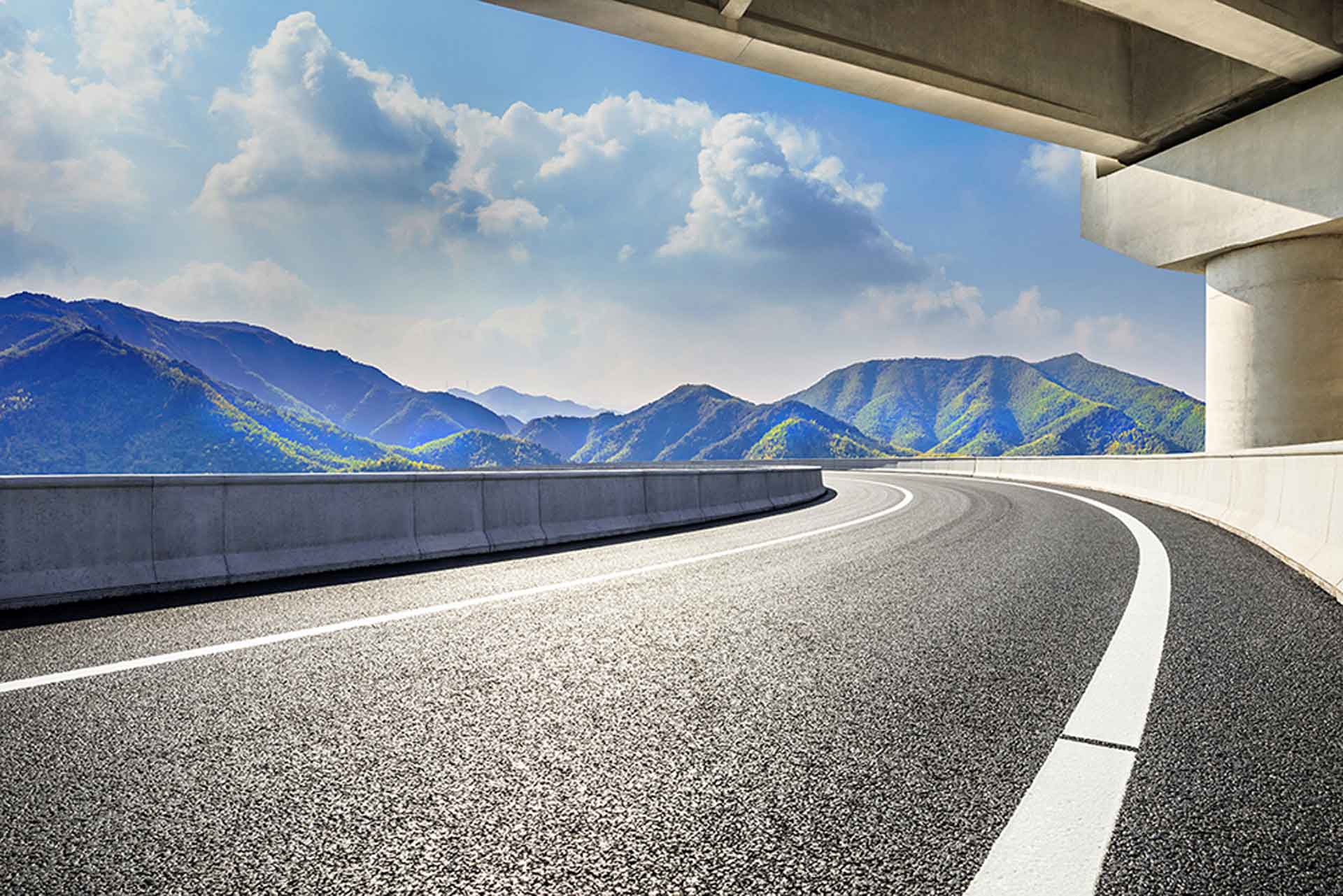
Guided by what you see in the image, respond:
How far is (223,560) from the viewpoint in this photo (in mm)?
7316

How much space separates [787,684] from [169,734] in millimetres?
2571

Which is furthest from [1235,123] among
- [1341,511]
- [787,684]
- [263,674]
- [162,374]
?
[162,374]

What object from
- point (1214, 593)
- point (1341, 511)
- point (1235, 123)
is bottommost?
point (1214, 593)

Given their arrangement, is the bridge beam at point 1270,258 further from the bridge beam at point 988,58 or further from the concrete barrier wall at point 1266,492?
the concrete barrier wall at point 1266,492

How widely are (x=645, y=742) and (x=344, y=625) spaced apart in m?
3.02

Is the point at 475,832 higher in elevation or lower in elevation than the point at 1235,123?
lower

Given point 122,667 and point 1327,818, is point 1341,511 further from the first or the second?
point 122,667

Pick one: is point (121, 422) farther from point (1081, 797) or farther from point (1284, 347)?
point (1081, 797)

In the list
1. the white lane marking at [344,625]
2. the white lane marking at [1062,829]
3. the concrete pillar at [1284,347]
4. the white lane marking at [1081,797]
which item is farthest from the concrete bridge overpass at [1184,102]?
the white lane marking at [1062,829]

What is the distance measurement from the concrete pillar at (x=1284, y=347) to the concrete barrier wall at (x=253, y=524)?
18.8 m

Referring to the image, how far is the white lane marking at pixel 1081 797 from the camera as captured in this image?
2049mm

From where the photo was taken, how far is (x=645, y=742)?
3102 millimetres

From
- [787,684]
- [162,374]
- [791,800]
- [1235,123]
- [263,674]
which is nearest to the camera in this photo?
[791,800]

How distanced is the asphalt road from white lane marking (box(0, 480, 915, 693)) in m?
0.09
